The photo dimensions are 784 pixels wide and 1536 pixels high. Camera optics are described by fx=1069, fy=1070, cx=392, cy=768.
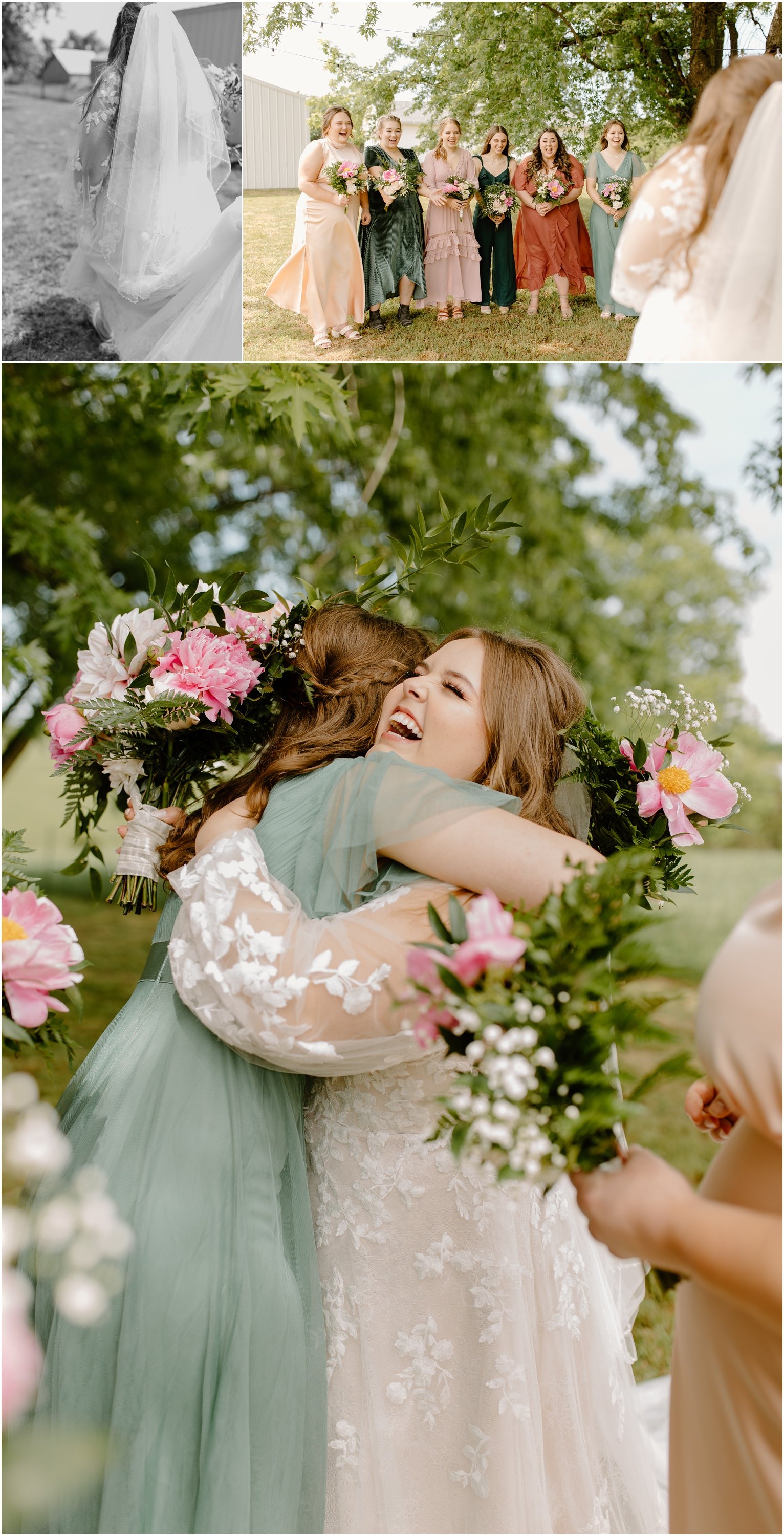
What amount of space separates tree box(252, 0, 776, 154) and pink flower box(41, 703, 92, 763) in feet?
5.67

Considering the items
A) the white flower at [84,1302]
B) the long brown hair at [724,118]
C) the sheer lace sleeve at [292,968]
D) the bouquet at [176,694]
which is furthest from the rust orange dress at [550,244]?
the white flower at [84,1302]

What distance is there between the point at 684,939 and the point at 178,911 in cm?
583

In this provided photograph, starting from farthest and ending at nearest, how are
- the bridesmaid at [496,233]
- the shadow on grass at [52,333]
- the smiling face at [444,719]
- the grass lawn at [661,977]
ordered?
the grass lawn at [661,977] → the shadow on grass at [52,333] → the bridesmaid at [496,233] → the smiling face at [444,719]

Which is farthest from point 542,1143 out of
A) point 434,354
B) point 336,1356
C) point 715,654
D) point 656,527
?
point 715,654

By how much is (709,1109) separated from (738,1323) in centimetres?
43

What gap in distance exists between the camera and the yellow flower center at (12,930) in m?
1.61

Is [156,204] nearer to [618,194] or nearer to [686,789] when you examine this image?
[618,194]

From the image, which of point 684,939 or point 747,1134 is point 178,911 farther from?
point 684,939

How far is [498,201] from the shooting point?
9.06 ft

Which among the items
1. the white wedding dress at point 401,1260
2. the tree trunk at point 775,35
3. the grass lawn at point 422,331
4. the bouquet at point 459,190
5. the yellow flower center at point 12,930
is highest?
the tree trunk at point 775,35

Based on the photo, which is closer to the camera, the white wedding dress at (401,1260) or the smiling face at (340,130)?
the white wedding dress at (401,1260)

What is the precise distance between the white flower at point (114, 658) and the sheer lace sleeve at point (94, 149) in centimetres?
147

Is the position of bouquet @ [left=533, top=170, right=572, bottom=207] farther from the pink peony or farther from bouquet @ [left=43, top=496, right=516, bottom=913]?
the pink peony

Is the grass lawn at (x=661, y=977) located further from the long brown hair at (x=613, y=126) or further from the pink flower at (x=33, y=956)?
the long brown hair at (x=613, y=126)
